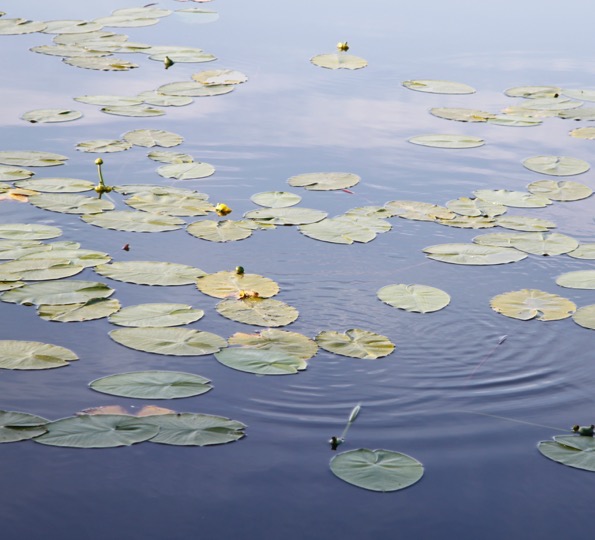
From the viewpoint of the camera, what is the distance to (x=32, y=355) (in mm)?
3707

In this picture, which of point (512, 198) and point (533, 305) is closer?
point (533, 305)

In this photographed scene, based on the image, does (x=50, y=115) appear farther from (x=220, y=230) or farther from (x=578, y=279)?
(x=578, y=279)

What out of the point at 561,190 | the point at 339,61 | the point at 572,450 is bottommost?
the point at 572,450

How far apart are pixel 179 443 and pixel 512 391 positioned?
4.50 ft

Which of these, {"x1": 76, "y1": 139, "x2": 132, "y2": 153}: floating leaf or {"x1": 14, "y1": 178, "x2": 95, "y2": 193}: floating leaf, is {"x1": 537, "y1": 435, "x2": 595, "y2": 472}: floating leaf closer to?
{"x1": 14, "y1": 178, "x2": 95, "y2": 193}: floating leaf

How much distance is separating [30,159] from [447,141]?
283cm

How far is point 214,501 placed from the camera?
3.01m

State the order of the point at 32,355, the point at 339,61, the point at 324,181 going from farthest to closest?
the point at 339,61 < the point at 324,181 < the point at 32,355

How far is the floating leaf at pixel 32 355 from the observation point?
12.0 feet

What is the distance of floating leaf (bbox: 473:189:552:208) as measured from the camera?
18.2 ft

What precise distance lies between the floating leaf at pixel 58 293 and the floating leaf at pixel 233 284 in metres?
0.45

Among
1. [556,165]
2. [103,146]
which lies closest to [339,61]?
[556,165]

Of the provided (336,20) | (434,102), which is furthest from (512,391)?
(336,20)

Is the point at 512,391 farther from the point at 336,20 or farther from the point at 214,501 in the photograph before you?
the point at 336,20
